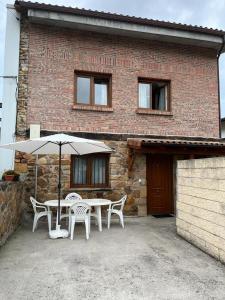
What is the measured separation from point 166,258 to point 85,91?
21.7ft

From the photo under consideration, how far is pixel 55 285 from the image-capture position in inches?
165

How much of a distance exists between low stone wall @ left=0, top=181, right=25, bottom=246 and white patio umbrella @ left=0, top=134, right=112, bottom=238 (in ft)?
3.20

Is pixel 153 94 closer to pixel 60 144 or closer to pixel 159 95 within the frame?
pixel 159 95

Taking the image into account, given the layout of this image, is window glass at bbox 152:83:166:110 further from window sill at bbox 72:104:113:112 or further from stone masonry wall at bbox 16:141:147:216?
stone masonry wall at bbox 16:141:147:216

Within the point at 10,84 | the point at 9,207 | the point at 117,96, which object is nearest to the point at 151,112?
the point at 117,96

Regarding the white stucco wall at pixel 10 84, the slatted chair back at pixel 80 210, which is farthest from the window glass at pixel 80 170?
the slatted chair back at pixel 80 210

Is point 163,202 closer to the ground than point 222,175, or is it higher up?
closer to the ground

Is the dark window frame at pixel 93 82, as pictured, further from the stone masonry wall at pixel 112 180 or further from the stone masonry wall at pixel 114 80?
the stone masonry wall at pixel 112 180

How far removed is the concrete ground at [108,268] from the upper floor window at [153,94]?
5265 mm

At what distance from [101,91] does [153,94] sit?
207 cm

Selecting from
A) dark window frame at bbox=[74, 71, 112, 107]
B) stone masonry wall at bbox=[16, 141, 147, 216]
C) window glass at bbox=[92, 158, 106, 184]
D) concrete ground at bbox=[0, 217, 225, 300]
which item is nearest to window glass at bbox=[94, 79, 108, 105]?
dark window frame at bbox=[74, 71, 112, 107]

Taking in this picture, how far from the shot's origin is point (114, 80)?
33.8 feet

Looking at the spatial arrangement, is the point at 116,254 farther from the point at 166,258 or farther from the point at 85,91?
the point at 85,91

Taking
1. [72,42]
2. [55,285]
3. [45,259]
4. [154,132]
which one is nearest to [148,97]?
[154,132]
